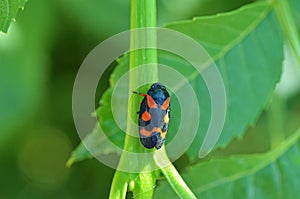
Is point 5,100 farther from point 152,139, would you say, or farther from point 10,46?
point 152,139

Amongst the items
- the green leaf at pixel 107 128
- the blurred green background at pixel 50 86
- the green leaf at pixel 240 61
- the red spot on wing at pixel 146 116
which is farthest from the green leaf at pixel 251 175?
the blurred green background at pixel 50 86

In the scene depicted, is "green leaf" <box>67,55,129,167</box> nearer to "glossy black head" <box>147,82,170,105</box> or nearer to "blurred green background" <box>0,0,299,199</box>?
"glossy black head" <box>147,82,170,105</box>

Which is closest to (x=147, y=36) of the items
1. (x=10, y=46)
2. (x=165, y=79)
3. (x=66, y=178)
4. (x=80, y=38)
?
(x=165, y=79)

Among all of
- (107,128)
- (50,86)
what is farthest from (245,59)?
(50,86)

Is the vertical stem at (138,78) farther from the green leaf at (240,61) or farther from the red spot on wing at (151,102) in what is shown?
the green leaf at (240,61)

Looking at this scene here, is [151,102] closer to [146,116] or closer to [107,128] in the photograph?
[146,116]

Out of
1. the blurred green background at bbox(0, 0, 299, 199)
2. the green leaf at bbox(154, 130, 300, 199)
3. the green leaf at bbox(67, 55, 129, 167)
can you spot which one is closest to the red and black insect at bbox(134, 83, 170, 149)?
the green leaf at bbox(67, 55, 129, 167)
